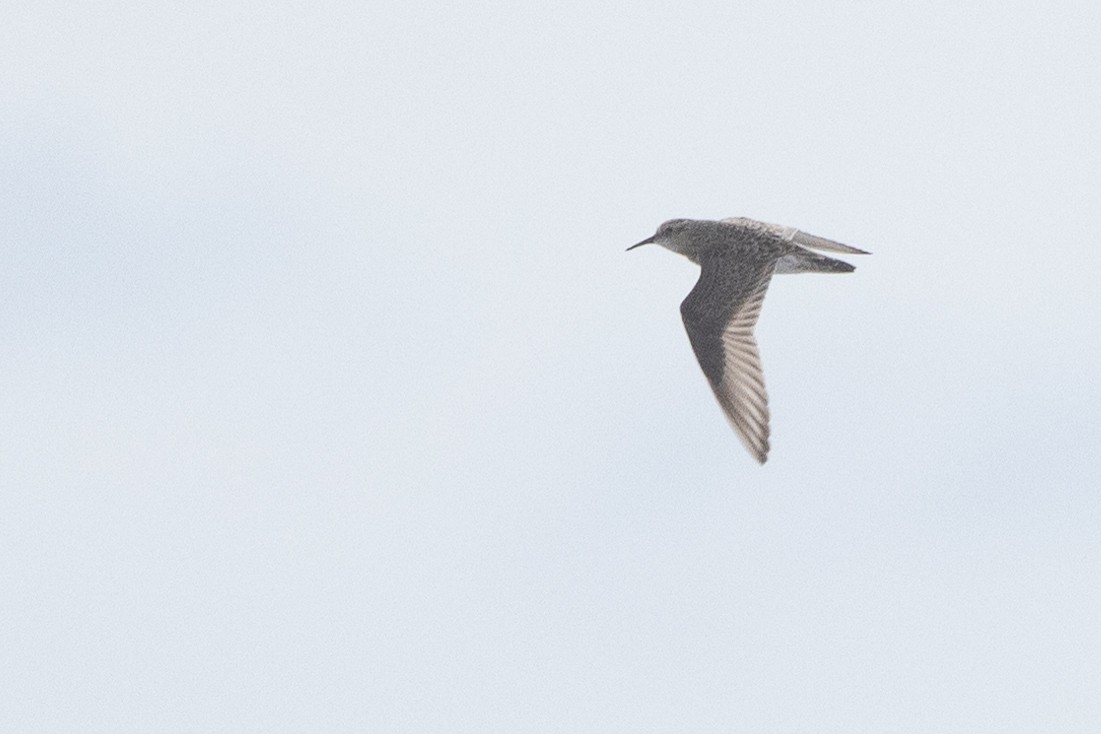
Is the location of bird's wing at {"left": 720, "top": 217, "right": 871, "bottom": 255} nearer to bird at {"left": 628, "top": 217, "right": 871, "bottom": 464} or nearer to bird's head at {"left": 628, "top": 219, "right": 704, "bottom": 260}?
bird at {"left": 628, "top": 217, "right": 871, "bottom": 464}

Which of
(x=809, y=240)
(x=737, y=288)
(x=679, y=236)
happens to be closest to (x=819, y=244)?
(x=809, y=240)

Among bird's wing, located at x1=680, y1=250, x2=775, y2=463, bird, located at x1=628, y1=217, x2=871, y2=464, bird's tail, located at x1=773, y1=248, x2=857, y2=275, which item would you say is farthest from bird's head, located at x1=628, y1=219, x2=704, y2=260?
bird's tail, located at x1=773, y1=248, x2=857, y2=275

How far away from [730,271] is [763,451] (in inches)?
101

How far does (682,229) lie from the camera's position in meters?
18.8

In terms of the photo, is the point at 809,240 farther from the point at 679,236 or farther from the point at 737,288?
Answer: the point at 679,236

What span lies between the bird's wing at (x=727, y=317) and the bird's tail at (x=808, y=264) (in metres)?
0.16

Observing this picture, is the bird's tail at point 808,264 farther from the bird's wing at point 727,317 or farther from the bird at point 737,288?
the bird's wing at point 727,317

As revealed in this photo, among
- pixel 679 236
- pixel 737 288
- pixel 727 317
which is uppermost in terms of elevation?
pixel 679 236

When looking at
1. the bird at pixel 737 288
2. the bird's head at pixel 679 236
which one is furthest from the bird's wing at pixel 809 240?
the bird's head at pixel 679 236

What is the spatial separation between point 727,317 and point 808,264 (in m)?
1.08

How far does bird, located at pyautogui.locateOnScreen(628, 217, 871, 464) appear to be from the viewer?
17.2m

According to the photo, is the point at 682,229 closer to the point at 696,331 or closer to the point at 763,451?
the point at 696,331

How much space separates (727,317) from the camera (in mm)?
17812

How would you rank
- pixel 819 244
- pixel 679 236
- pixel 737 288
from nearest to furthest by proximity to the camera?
pixel 819 244, pixel 737 288, pixel 679 236
